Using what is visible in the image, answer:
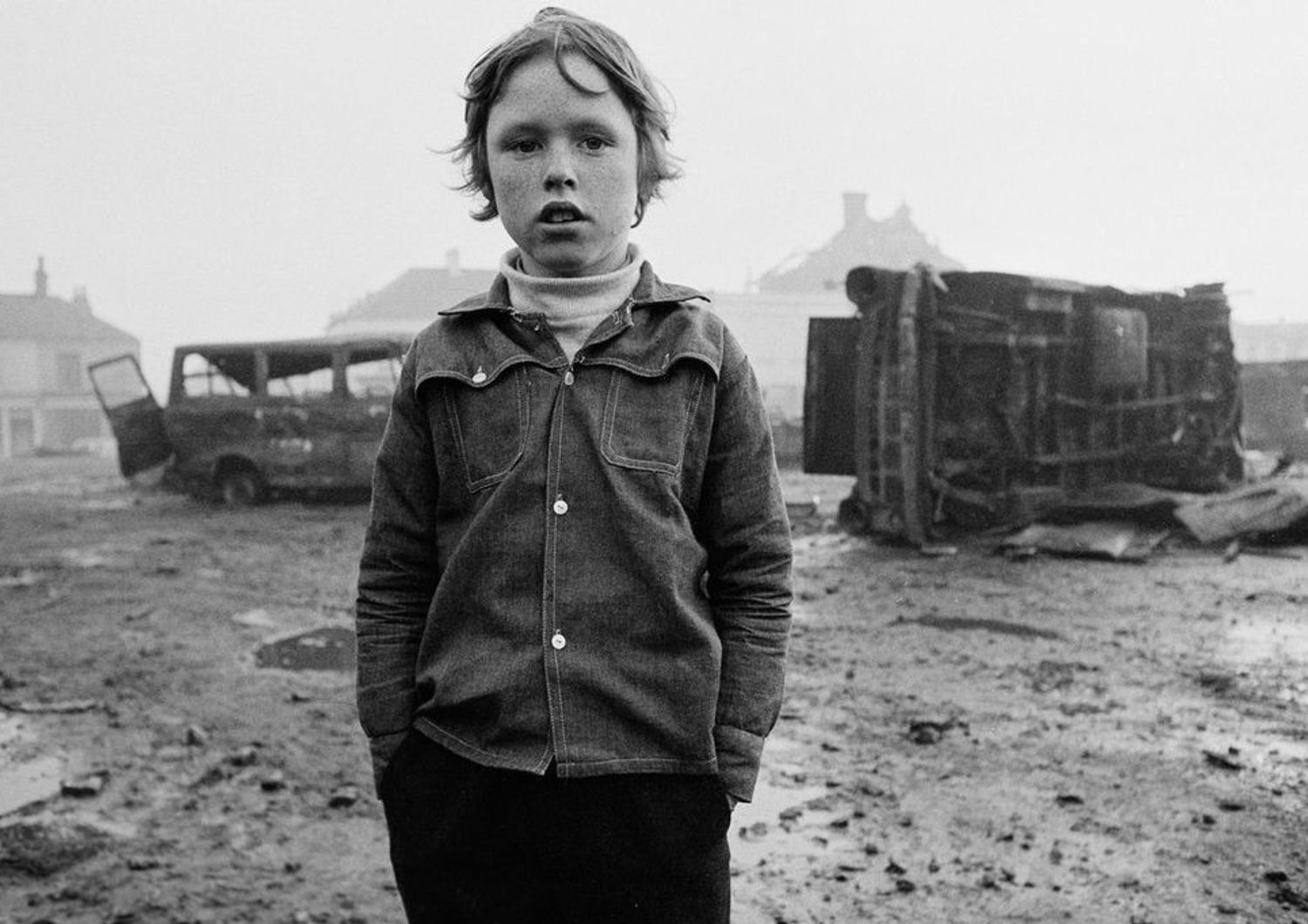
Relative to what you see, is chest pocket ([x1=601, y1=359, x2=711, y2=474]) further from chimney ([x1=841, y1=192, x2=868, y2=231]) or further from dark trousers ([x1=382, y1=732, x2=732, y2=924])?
chimney ([x1=841, y1=192, x2=868, y2=231])

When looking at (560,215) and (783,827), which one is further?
(783,827)

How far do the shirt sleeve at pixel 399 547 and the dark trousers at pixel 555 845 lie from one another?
0.14 meters

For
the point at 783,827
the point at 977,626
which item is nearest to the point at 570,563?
the point at 783,827

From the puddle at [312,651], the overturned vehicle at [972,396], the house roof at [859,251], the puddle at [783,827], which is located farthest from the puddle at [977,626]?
the house roof at [859,251]

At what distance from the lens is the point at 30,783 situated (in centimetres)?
395

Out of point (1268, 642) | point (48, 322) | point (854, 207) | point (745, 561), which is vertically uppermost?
point (854, 207)

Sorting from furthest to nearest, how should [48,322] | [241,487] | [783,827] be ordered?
1. [48,322]
2. [241,487]
3. [783,827]

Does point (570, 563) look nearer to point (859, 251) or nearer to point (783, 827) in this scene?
point (783, 827)

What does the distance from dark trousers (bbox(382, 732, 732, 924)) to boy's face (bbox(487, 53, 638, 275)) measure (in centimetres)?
75

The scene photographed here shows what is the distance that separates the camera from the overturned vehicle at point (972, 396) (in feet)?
31.5

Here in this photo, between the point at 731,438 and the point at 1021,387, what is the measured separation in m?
9.10

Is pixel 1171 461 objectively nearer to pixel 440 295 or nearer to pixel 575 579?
pixel 575 579

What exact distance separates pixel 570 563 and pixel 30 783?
3463 mm

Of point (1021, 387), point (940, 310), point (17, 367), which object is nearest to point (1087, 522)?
point (1021, 387)
